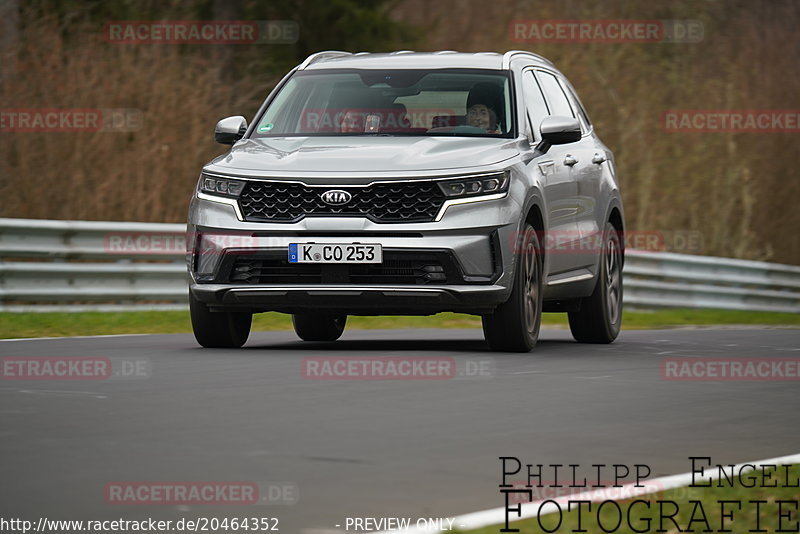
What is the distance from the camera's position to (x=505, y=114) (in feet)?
42.0

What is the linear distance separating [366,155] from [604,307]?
3282 mm

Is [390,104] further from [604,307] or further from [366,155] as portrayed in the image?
[604,307]

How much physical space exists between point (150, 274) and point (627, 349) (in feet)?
19.0

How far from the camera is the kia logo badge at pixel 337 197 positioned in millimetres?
11547

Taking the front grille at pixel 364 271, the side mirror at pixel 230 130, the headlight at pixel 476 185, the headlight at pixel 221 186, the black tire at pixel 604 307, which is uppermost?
the headlight at pixel 476 185

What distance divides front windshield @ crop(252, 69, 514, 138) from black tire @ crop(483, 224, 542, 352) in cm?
95

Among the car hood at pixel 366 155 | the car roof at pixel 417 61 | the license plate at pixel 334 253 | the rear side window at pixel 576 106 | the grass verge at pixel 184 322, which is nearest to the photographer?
the license plate at pixel 334 253

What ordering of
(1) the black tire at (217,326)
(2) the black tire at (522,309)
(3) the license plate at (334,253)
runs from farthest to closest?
(1) the black tire at (217,326) → (2) the black tire at (522,309) → (3) the license plate at (334,253)

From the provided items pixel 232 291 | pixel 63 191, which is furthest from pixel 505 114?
pixel 63 191

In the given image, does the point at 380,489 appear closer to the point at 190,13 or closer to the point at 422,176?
the point at 422,176

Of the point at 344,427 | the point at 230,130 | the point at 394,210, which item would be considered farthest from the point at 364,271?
the point at 344,427

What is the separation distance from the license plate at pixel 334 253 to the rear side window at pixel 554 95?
Result: 2904 mm

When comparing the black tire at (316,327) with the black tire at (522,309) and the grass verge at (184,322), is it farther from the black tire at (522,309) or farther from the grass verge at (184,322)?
the black tire at (522,309)

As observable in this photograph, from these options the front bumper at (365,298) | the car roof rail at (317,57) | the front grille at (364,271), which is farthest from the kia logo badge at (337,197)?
the car roof rail at (317,57)
